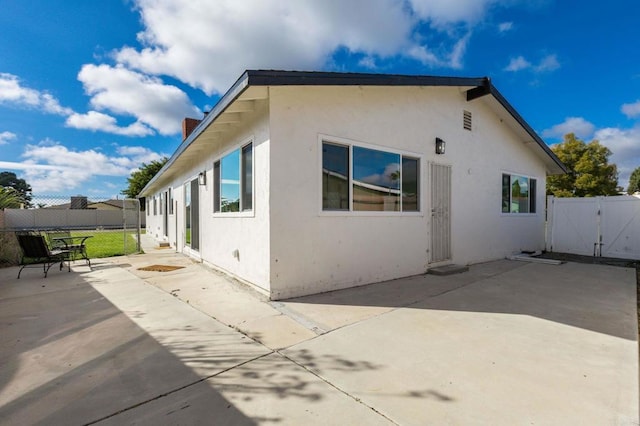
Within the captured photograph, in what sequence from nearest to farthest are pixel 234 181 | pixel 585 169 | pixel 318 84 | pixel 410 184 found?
pixel 318 84
pixel 234 181
pixel 410 184
pixel 585 169

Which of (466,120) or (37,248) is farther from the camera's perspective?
(466,120)

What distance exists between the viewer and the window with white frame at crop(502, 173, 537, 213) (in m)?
9.92

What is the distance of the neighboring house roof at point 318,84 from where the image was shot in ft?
14.0

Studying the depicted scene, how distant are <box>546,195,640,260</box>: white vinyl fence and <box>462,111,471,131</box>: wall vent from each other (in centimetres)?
652

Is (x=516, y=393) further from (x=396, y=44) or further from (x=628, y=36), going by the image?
(x=628, y=36)

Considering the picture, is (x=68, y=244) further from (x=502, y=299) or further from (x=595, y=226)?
(x=595, y=226)

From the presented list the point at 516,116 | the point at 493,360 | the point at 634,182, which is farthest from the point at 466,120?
the point at 634,182

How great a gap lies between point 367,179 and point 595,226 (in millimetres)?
10499

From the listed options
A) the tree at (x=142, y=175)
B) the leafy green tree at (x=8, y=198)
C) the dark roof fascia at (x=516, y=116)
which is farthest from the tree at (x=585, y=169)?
the tree at (x=142, y=175)

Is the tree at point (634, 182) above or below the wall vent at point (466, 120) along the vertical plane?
above

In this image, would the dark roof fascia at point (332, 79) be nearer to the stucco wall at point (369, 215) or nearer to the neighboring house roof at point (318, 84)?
the neighboring house roof at point (318, 84)

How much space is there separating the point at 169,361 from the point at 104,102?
15732 millimetres

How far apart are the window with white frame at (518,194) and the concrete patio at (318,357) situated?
493cm

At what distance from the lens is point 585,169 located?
71.5 ft
